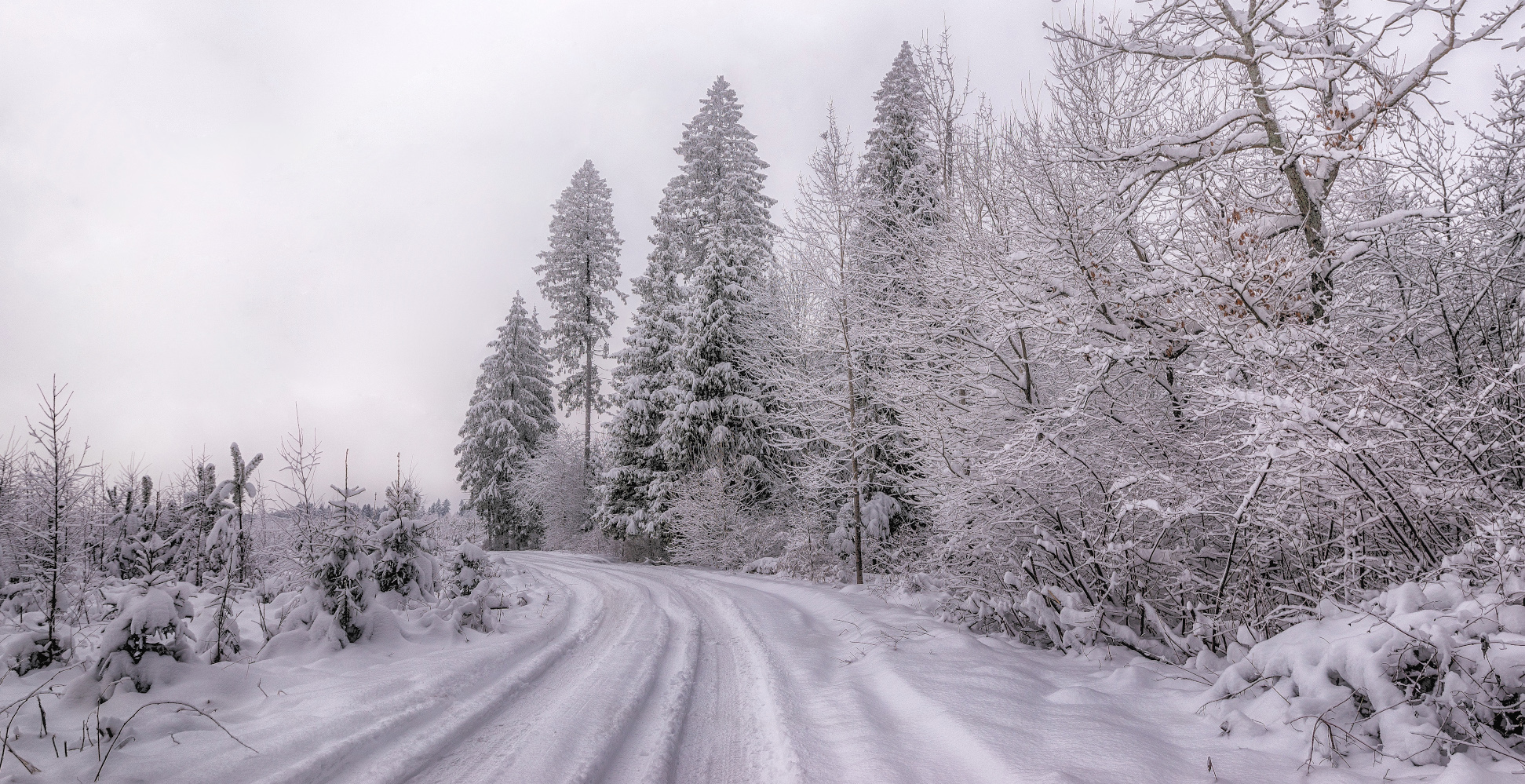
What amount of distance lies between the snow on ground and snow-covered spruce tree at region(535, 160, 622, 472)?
22.7m

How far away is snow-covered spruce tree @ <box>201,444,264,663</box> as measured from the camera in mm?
4645

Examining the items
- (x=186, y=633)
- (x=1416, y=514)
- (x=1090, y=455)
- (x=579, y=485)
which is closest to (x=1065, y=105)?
(x=1090, y=455)

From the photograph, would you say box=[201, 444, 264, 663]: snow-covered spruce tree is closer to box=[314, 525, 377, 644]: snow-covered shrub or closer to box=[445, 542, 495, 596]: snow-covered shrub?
box=[314, 525, 377, 644]: snow-covered shrub

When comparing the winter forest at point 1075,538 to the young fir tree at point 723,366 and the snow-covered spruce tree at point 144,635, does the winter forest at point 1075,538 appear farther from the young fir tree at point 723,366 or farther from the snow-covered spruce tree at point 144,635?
the young fir tree at point 723,366

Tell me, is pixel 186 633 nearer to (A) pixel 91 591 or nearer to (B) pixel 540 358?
(A) pixel 91 591

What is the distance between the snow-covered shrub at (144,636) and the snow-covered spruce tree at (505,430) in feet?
82.8

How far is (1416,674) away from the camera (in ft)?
8.74

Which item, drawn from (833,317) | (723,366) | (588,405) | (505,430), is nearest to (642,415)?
(723,366)

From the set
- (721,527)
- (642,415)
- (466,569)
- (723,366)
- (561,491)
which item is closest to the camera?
(466,569)

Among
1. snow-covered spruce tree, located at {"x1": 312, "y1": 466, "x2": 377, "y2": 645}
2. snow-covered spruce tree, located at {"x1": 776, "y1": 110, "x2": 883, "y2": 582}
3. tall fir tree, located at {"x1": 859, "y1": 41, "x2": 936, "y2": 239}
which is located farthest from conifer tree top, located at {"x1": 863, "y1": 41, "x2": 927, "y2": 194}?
snow-covered spruce tree, located at {"x1": 312, "y1": 466, "x2": 377, "y2": 645}

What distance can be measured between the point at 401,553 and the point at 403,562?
0.10m

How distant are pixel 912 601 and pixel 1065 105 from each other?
276 inches

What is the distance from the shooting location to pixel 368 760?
3105 mm

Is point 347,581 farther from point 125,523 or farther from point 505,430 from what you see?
point 505,430
